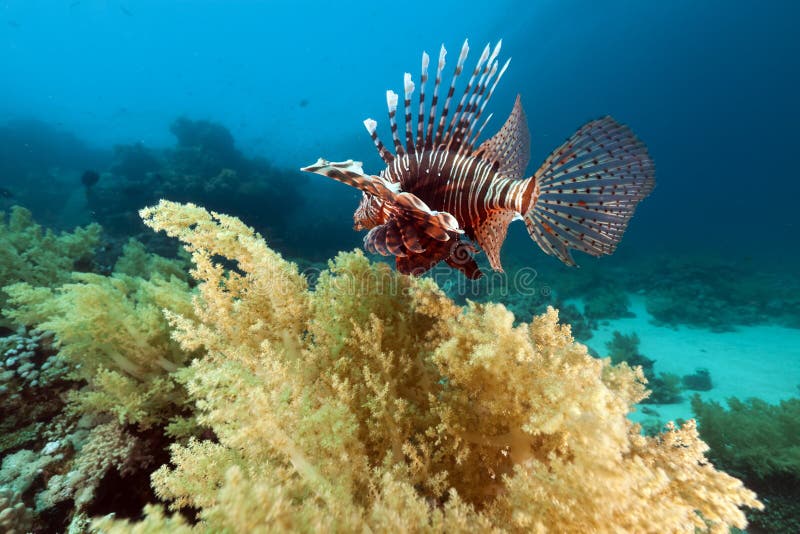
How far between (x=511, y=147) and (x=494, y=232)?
0.75 metres

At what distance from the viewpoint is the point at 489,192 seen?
205 cm

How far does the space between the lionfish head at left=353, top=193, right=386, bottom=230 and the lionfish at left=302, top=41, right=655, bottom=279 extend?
0.01 metres

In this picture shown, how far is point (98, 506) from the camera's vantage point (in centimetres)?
206

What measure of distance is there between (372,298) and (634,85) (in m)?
66.5

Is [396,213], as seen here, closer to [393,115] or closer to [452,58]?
[393,115]

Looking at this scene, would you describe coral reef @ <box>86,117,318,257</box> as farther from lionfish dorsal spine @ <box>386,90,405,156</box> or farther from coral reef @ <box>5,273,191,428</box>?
lionfish dorsal spine @ <box>386,90,405,156</box>

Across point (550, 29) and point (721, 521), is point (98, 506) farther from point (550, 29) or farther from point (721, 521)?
point (550, 29)

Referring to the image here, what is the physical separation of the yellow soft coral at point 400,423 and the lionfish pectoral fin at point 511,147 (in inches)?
45.8

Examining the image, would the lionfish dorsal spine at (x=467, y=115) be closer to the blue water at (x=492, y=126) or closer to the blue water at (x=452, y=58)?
the blue water at (x=492, y=126)

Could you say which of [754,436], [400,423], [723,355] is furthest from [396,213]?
[723,355]

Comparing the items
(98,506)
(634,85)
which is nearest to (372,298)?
(98,506)

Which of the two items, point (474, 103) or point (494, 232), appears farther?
point (474, 103)

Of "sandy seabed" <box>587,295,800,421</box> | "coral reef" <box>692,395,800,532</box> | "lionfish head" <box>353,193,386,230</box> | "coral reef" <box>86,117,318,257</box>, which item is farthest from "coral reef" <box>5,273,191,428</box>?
"coral reef" <box>86,117,318,257</box>

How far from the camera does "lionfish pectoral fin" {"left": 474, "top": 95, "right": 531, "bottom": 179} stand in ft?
7.95
